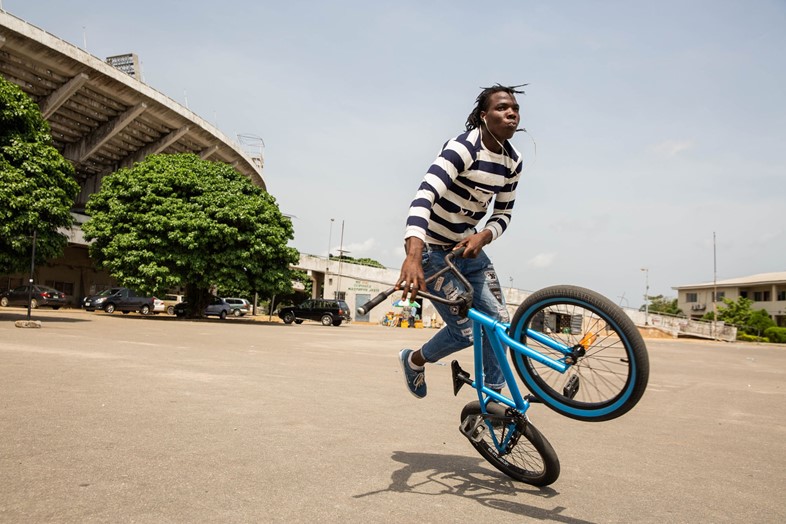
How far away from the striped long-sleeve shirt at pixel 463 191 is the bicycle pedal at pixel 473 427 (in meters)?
1.05

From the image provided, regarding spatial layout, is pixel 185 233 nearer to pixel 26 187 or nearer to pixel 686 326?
pixel 26 187

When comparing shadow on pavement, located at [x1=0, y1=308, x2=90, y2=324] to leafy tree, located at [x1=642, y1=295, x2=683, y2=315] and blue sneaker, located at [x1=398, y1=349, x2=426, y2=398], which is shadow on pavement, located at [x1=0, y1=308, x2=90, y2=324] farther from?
leafy tree, located at [x1=642, y1=295, x2=683, y2=315]

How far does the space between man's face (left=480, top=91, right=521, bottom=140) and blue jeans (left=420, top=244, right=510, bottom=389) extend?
2.41 ft

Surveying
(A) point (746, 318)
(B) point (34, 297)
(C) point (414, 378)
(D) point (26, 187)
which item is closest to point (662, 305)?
(A) point (746, 318)

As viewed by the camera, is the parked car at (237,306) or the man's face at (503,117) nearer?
the man's face at (503,117)

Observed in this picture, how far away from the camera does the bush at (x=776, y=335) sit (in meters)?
49.8

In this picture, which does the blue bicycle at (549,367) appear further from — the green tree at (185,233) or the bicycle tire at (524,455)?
the green tree at (185,233)

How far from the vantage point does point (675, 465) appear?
4.18 metres

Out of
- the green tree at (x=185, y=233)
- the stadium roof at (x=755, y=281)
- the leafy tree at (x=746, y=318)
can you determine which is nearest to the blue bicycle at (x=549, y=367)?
the green tree at (x=185, y=233)

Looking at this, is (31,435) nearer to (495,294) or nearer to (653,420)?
(495,294)

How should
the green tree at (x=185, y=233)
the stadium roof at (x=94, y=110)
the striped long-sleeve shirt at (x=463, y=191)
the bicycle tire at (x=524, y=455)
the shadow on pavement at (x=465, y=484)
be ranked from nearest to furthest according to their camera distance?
the shadow on pavement at (x=465, y=484) → the bicycle tire at (x=524, y=455) → the striped long-sleeve shirt at (x=463, y=191) → the green tree at (x=185, y=233) → the stadium roof at (x=94, y=110)

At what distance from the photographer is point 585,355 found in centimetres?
301

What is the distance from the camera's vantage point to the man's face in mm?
3445

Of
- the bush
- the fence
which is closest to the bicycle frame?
the fence
